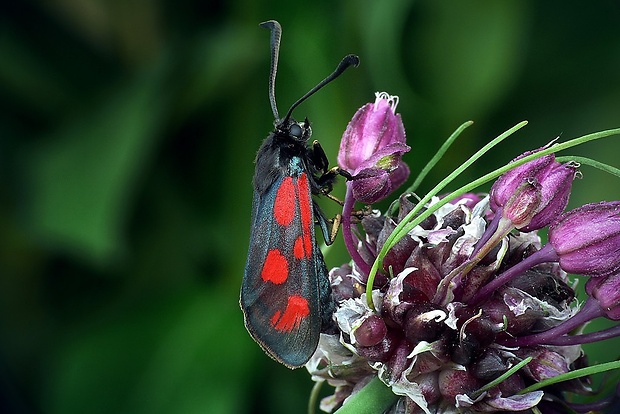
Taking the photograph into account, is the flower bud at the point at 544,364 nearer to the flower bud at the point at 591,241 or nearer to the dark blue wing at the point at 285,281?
the flower bud at the point at 591,241

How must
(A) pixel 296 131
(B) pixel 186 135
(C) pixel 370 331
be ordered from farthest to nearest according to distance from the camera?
(B) pixel 186 135 → (A) pixel 296 131 → (C) pixel 370 331

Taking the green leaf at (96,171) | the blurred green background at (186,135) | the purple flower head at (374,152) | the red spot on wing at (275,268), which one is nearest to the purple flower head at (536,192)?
the purple flower head at (374,152)

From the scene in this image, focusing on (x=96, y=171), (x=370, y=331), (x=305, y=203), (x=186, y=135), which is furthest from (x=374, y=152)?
(x=186, y=135)

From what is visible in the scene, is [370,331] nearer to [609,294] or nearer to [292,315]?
[292,315]

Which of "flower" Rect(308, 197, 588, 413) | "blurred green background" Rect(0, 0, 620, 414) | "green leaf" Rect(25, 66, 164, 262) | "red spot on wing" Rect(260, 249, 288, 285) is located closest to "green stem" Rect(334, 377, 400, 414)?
"flower" Rect(308, 197, 588, 413)

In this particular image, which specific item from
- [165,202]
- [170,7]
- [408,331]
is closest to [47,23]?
[170,7]

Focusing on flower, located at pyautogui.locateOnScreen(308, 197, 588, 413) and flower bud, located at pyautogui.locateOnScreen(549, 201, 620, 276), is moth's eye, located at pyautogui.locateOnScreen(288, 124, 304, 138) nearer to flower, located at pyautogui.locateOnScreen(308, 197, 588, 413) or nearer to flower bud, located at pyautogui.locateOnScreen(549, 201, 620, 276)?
flower, located at pyautogui.locateOnScreen(308, 197, 588, 413)
